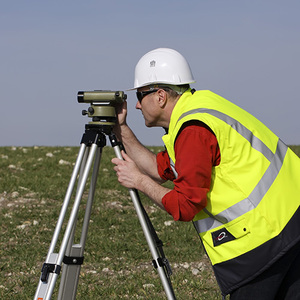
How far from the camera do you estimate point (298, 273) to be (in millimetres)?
4641

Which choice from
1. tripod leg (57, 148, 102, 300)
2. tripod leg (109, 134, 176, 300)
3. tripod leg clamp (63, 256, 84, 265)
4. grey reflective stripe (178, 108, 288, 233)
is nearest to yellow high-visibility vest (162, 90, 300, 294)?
grey reflective stripe (178, 108, 288, 233)

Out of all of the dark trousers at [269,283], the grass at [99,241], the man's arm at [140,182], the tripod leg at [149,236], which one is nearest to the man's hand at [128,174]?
the man's arm at [140,182]

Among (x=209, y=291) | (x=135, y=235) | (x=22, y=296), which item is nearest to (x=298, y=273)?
(x=209, y=291)

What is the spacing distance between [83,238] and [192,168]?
1.58 meters

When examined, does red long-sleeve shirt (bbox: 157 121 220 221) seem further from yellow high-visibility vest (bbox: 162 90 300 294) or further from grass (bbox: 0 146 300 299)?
grass (bbox: 0 146 300 299)

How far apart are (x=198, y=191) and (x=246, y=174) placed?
0.42m

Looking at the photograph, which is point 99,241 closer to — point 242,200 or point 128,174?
point 128,174

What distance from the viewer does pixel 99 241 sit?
31.9 feet

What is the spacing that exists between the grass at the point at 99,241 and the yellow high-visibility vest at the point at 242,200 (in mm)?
2927

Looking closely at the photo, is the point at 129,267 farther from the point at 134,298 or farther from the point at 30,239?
the point at 30,239

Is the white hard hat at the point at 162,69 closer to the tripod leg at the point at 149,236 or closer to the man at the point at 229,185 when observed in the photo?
the man at the point at 229,185

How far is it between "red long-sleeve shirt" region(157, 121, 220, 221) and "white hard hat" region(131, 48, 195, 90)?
0.59 metres

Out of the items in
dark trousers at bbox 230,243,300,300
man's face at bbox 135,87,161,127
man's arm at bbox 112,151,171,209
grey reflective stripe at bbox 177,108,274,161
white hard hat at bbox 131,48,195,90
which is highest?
white hard hat at bbox 131,48,195,90

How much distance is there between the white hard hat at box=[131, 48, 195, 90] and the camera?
4.68m
